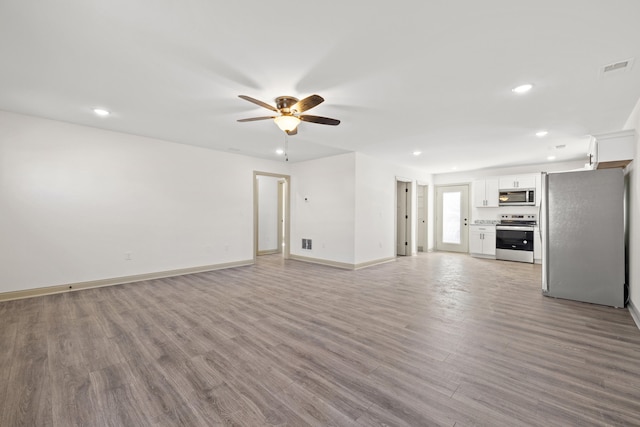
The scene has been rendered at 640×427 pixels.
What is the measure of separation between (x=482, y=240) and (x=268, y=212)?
6587 mm

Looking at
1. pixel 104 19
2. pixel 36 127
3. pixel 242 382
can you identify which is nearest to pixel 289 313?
pixel 242 382

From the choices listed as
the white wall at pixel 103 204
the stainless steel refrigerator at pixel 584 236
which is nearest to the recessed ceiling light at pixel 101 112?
the white wall at pixel 103 204

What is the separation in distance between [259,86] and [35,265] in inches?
174

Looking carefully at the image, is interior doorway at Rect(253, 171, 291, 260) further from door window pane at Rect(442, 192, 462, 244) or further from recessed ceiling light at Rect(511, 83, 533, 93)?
recessed ceiling light at Rect(511, 83, 533, 93)

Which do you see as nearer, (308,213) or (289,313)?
(289,313)

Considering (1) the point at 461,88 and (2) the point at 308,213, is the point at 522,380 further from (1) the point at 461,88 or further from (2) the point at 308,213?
(2) the point at 308,213

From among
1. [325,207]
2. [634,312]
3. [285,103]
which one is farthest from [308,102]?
[634,312]

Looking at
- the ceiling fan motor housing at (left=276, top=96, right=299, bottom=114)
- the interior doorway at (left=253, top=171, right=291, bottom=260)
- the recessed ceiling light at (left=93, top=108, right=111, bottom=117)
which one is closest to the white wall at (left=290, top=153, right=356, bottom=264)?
the interior doorway at (left=253, top=171, right=291, bottom=260)

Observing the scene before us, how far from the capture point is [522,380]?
1965 mm

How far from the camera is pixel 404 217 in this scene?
8008 millimetres

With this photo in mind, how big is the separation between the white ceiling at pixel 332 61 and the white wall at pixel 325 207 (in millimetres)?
1967

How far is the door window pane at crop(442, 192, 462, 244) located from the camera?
861cm

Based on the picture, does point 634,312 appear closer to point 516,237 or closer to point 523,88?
point 523,88

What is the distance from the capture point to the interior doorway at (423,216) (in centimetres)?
870
